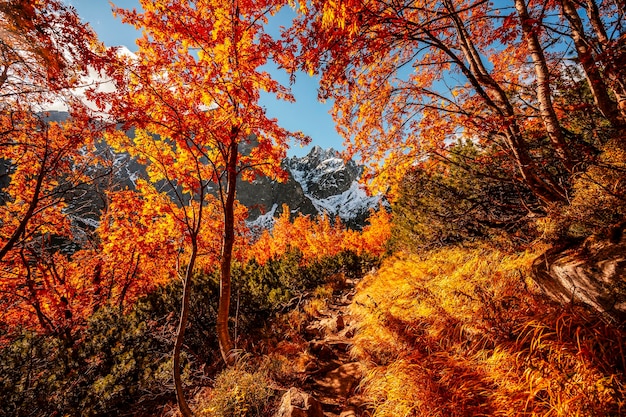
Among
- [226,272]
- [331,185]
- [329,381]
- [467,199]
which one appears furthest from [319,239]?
[331,185]

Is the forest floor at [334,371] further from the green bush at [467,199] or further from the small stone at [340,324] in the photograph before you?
the green bush at [467,199]

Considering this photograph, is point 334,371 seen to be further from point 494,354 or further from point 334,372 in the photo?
point 494,354

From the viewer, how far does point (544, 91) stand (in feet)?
10.9

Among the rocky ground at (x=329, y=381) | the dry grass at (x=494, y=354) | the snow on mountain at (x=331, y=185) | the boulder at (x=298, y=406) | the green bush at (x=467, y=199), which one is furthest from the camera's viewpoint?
the snow on mountain at (x=331, y=185)

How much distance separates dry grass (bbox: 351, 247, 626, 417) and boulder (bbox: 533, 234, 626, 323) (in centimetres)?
14

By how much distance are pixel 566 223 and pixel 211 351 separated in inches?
269

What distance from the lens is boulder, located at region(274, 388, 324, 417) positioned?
2695 millimetres

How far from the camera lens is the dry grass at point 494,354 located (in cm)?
195

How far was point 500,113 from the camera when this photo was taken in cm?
341

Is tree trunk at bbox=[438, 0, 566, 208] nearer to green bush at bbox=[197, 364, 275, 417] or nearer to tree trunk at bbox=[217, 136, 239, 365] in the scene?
tree trunk at bbox=[217, 136, 239, 365]

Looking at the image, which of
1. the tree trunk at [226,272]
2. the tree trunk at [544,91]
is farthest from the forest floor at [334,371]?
the tree trunk at [544,91]

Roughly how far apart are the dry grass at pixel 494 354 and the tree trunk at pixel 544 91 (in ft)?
5.15

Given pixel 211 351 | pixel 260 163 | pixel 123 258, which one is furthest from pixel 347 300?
pixel 123 258

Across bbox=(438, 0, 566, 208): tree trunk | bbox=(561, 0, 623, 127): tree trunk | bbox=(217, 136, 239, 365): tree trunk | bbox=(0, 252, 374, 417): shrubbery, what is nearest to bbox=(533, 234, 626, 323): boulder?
bbox=(438, 0, 566, 208): tree trunk
